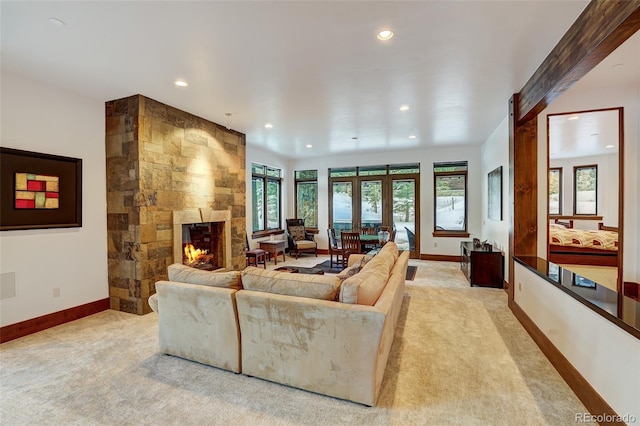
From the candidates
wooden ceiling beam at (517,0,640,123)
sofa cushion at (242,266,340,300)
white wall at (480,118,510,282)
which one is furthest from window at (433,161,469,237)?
sofa cushion at (242,266,340,300)

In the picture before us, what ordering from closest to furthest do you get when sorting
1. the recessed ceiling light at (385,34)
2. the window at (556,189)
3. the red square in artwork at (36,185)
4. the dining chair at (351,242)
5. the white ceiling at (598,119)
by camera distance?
1. the recessed ceiling light at (385,34)
2. the white ceiling at (598,119)
3. the red square in artwork at (36,185)
4. the dining chair at (351,242)
5. the window at (556,189)

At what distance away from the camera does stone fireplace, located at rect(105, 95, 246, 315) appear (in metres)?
3.73

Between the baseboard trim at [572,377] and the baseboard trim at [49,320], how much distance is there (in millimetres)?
5148

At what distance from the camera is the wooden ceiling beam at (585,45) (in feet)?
5.66

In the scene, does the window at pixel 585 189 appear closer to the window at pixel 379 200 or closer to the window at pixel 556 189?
the window at pixel 556 189

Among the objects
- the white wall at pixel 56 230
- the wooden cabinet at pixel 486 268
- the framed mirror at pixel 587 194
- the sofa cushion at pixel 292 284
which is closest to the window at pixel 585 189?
the framed mirror at pixel 587 194

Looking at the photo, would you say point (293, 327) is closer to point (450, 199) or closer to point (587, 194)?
point (450, 199)

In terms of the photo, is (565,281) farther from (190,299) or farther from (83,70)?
(83,70)

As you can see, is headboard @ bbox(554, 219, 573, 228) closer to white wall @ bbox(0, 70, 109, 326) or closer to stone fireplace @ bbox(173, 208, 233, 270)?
stone fireplace @ bbox(173, 208, 233, 270)

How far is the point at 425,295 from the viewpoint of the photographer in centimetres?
448

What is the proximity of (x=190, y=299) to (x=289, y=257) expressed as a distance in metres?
5.40

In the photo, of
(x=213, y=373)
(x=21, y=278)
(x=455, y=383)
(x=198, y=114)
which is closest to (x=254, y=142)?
(x=198, y=114)

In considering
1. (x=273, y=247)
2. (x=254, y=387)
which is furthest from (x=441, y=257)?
(x=254, y=387)

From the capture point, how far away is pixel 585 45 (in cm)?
207
